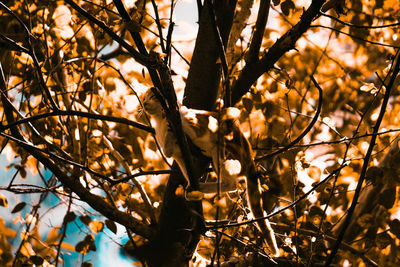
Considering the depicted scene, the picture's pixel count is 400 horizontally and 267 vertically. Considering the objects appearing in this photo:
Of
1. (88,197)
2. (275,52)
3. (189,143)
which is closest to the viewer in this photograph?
(275,52)

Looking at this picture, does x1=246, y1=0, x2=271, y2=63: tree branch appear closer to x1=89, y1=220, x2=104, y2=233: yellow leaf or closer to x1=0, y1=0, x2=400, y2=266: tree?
x1=0, y1=0, x2=400, y2=266: tree

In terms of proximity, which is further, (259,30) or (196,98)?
(196,98)

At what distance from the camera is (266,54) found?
7.46 ft

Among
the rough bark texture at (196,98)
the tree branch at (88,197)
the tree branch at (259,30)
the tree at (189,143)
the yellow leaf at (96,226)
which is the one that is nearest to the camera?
the tree at (189,143)

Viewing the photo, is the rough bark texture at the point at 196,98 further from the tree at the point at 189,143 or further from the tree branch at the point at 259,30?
the tree branch at the point at 259,30

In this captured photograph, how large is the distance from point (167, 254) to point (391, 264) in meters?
2.03

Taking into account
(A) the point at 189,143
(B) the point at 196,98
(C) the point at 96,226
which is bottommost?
(C) the point at 96,226

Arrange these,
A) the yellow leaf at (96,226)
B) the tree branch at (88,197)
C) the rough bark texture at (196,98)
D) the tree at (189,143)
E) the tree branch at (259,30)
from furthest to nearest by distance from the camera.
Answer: the yellow leaf at (96,226) → the rough bark texture at (196,98) → the tree branch at (88,197) → the tree branch at (259,30) → the tree at (189,143)

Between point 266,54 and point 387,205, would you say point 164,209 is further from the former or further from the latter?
point 387,205

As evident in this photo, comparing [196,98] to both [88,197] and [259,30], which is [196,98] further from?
[88,197]

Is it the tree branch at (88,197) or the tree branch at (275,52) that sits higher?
the tree branch at (275,52)

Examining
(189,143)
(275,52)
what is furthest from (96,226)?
(275,52)

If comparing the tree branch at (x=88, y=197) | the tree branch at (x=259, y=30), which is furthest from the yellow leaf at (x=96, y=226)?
the tree branch at (x=259, y=30)

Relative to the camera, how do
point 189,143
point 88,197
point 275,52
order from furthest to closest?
1. point 189,143
2. point 88,197
3. point 275,52
